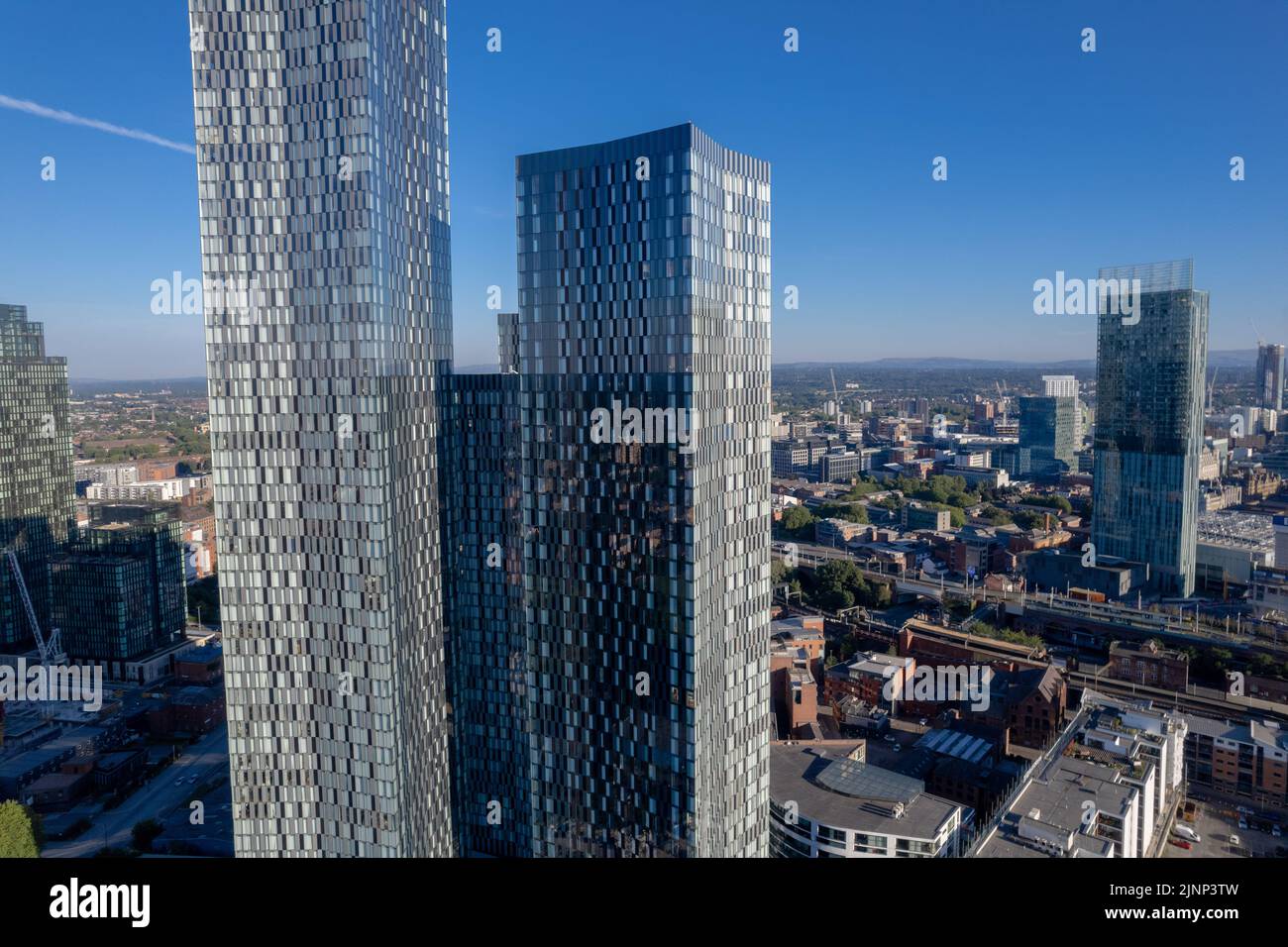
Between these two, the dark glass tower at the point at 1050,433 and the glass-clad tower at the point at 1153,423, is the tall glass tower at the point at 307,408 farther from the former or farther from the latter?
the dark glass tower at the point at 1050,433

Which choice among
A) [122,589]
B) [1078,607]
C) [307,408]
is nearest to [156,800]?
[122,589]

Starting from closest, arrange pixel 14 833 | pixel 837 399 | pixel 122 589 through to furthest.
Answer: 1. pixel 14 833
2. pixel 122 589
3. pixel 837 399

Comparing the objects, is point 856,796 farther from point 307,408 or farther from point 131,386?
point 131,386

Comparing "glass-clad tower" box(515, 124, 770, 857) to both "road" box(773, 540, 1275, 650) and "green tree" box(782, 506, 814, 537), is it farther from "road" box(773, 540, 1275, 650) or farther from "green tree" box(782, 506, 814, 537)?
"green tree" box(782, 506, 814, 537)

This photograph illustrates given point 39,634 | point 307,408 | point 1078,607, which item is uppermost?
point 307,408

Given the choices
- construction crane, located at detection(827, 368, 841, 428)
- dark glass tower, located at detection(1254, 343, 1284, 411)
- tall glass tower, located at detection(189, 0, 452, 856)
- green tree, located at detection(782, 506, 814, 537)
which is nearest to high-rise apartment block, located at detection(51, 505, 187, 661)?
tall glass tower, located at detection(189, 0, 452, 856)
